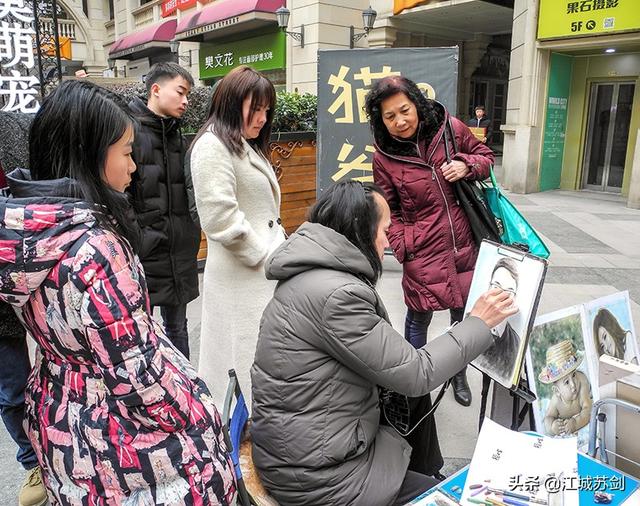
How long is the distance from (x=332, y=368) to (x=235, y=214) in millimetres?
1070

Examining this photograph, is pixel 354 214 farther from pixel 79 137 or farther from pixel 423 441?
pixel 423 441

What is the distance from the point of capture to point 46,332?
1.24m

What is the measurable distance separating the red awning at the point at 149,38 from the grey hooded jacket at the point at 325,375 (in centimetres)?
1807

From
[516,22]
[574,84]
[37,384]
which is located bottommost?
[37,384]

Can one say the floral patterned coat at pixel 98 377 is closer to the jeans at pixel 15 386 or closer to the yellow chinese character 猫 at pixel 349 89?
the jeans at pixel 15 386

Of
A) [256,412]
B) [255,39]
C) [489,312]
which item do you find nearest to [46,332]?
[256,412]

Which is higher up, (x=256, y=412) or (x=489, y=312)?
(x=489, y=312)

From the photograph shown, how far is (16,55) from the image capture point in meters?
5.61

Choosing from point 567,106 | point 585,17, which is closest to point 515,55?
point 567,106

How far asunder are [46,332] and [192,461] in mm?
469

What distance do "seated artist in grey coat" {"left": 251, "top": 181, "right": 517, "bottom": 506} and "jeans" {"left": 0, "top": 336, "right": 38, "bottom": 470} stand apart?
1.08m

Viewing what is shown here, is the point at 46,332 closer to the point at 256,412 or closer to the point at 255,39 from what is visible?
the point at 256,412

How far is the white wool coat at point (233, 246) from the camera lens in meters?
2.37

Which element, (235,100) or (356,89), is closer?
(235,100)
